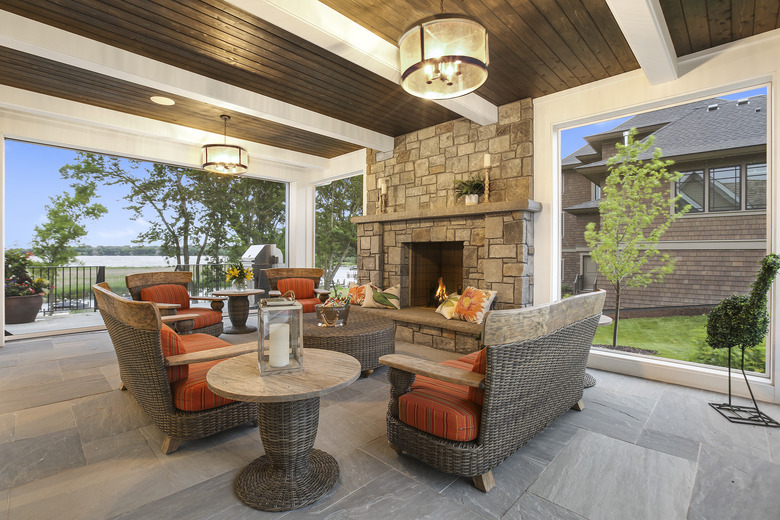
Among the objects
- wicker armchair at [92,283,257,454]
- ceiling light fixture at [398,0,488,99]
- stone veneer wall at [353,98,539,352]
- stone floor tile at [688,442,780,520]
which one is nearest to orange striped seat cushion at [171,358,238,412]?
wicker armchair at [92,283,257,454]

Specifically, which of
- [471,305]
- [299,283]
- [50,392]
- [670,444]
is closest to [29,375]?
[50,392]

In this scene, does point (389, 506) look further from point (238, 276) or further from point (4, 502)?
point (238, 276)

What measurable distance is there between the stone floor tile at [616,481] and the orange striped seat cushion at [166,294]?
392cm

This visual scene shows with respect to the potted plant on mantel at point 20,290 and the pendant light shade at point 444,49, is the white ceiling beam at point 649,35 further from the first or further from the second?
the potted plant on mantel at point 20,290

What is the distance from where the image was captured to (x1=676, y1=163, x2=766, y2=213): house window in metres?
3.09

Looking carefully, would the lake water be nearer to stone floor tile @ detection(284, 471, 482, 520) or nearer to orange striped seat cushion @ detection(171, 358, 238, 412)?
orange striped seat cushion @ detection(171, 358, 238, 412)

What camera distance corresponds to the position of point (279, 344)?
179cm

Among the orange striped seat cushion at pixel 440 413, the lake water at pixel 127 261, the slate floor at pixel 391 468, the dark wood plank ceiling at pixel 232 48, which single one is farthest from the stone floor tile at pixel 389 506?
the lake water at pixel 127 261

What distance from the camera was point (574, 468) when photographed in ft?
6.37

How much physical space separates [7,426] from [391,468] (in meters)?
2.47

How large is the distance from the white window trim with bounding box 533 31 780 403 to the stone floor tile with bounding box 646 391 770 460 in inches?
19.4

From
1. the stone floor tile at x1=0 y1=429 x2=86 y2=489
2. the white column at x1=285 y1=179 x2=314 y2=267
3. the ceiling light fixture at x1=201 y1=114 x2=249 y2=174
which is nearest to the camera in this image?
the stone floor tile at x1=0 y1=429 x2=86 y2=489

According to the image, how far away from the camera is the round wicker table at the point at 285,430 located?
63.0 inches

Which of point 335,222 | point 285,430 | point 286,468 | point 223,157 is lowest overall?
point 286,468
